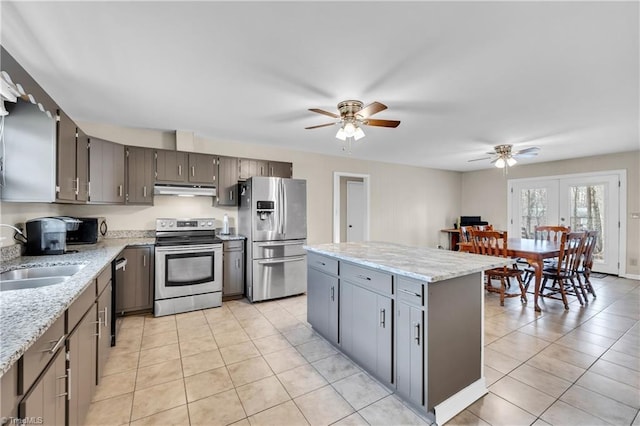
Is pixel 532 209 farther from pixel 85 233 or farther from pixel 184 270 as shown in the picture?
pixel 85 233

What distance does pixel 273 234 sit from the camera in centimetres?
403

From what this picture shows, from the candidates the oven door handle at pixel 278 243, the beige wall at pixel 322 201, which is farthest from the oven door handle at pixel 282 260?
the beige wall at pixel 322 201

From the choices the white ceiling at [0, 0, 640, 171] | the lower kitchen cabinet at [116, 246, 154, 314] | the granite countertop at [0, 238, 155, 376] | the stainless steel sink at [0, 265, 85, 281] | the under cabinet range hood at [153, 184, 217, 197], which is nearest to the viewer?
the granite countertop at [0, 238, 155, 376]

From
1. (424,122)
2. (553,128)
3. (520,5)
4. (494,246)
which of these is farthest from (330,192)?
(520,5)

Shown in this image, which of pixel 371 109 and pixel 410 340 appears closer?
pixel 410 340

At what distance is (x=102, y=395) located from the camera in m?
1.95

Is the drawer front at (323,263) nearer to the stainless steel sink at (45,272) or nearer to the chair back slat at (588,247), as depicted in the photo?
the stainless steel sink at (45,272)

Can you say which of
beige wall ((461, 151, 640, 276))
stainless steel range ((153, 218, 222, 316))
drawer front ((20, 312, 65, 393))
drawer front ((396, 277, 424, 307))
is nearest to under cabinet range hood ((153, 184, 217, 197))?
stainless steel range ((153, 218, 222, 316))

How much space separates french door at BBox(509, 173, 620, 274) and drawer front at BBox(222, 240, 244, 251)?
20.3ft

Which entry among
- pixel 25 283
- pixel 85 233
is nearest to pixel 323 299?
pixel 25 283

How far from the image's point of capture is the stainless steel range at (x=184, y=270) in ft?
11.3

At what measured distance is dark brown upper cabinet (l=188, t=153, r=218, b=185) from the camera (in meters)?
3.91

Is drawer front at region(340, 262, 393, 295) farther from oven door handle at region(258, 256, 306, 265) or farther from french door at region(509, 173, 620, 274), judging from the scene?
french door at region(509, 173, 620, 274)

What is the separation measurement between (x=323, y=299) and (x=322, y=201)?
113 inches
